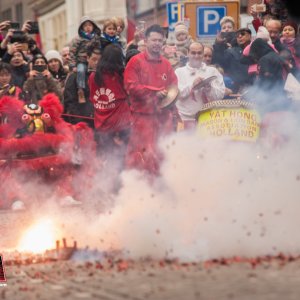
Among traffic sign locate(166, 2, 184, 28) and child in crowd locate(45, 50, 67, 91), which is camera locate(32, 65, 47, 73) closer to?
child in crowd locate(45, 50, 67, 91)

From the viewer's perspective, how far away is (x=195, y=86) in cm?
1268

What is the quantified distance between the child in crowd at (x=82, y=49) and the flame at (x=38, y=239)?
4014 millimetres

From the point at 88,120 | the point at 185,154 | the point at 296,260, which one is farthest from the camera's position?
the point at 88,120

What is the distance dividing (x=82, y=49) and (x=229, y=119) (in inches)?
118

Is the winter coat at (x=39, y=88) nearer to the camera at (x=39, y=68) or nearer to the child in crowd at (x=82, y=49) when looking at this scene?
the camera at (x=39, y=68)

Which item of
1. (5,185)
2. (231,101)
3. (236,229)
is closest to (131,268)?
(236,229)

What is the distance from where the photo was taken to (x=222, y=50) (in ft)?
45.7

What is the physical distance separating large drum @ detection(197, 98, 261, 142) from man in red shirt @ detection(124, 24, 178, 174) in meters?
0.65

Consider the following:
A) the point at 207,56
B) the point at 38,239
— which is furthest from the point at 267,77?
the point at 38,239

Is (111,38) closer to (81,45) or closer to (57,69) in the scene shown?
(81,45)

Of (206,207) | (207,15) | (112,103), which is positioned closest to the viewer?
(206,207)

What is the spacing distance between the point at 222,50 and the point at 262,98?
247cm

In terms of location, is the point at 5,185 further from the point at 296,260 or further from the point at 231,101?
the point at 296,260

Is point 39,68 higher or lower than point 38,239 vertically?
higher
